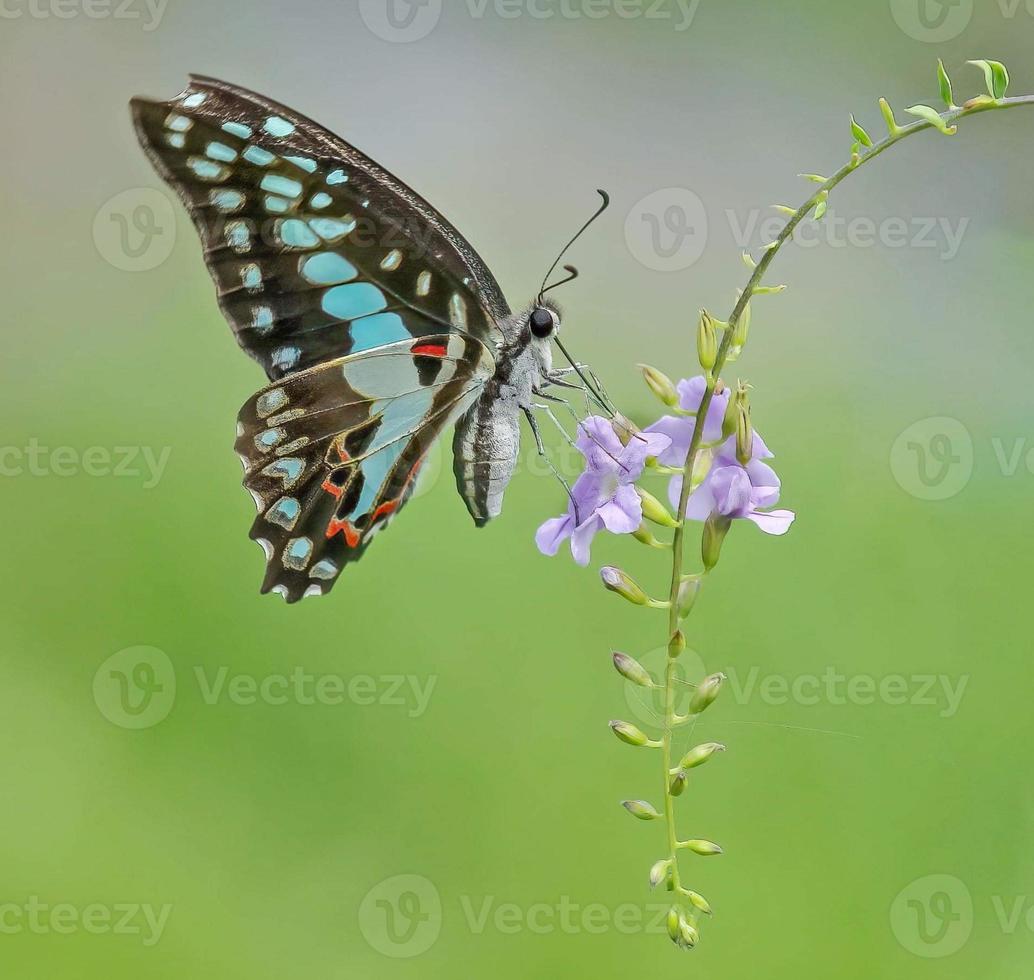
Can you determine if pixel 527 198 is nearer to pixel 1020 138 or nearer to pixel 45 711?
pixel 1020 138

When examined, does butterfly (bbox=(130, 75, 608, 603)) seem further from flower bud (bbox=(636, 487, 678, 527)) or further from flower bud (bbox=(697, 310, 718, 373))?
flower bud (bbox=(697, 310, 718, 373))

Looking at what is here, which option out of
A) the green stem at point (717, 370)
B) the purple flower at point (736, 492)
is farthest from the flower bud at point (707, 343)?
the purple flower at point (736, 492)

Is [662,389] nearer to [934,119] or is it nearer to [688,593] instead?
[688,593]

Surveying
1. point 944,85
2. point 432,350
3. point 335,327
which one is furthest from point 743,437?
point 335,327

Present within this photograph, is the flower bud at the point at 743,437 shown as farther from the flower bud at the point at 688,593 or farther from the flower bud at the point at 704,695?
the flower bud at the point at 704,695

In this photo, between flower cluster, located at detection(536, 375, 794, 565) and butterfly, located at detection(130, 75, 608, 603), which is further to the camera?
butterfly, located at detection(130, 75, 608, 603)

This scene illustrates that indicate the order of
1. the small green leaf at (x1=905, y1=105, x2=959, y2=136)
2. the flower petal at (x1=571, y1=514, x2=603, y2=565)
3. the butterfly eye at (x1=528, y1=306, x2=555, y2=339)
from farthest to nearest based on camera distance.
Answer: the butterfly eye at (x1=528, y1=306, x2=555, y2=339) → the flower petal at (x1=571, y1=514, x2=603, y2=565) → the small green leaf at (x1=905, y1=105, x2=959, y2=136)

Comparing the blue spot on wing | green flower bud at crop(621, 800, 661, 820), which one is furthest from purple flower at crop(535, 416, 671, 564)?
the blue spot on wing
